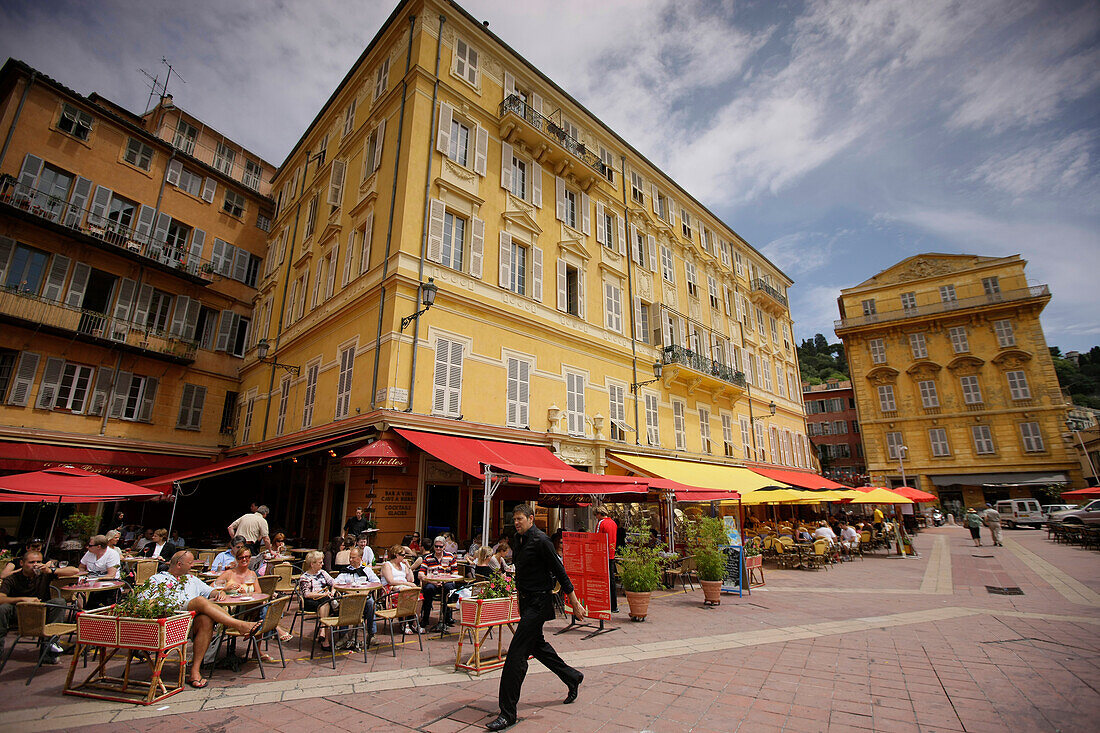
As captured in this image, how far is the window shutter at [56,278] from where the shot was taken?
14.8 metres

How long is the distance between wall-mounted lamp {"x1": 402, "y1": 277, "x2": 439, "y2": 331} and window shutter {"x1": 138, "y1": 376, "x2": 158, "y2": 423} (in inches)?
469

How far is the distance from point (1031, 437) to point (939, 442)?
4673 mm

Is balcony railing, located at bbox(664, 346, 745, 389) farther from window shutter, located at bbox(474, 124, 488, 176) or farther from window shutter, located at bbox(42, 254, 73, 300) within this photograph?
window shutter, located at bbox(42, 254, 73, 300)

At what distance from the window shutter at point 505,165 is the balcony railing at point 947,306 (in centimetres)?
3294

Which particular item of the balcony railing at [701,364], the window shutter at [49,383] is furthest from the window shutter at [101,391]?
the balcony railing at [701,364]

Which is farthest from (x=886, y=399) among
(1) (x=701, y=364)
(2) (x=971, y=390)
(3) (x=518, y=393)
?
(3) (x=518, y=393)

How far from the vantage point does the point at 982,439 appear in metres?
32.1

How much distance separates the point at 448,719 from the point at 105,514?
740 inches

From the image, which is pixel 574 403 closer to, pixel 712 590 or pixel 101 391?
pixel 712 590

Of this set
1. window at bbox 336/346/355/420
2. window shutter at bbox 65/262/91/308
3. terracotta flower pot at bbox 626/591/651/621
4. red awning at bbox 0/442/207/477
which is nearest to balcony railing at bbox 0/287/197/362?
window shutter at bbox 65/262/91/308

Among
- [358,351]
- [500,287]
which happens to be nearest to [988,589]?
[500,287]

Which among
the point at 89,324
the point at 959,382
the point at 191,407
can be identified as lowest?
the point at 191,407

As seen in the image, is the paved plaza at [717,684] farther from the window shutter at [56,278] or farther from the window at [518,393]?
the window shutter at [56,278]

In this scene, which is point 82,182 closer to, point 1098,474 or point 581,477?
point 581,477
